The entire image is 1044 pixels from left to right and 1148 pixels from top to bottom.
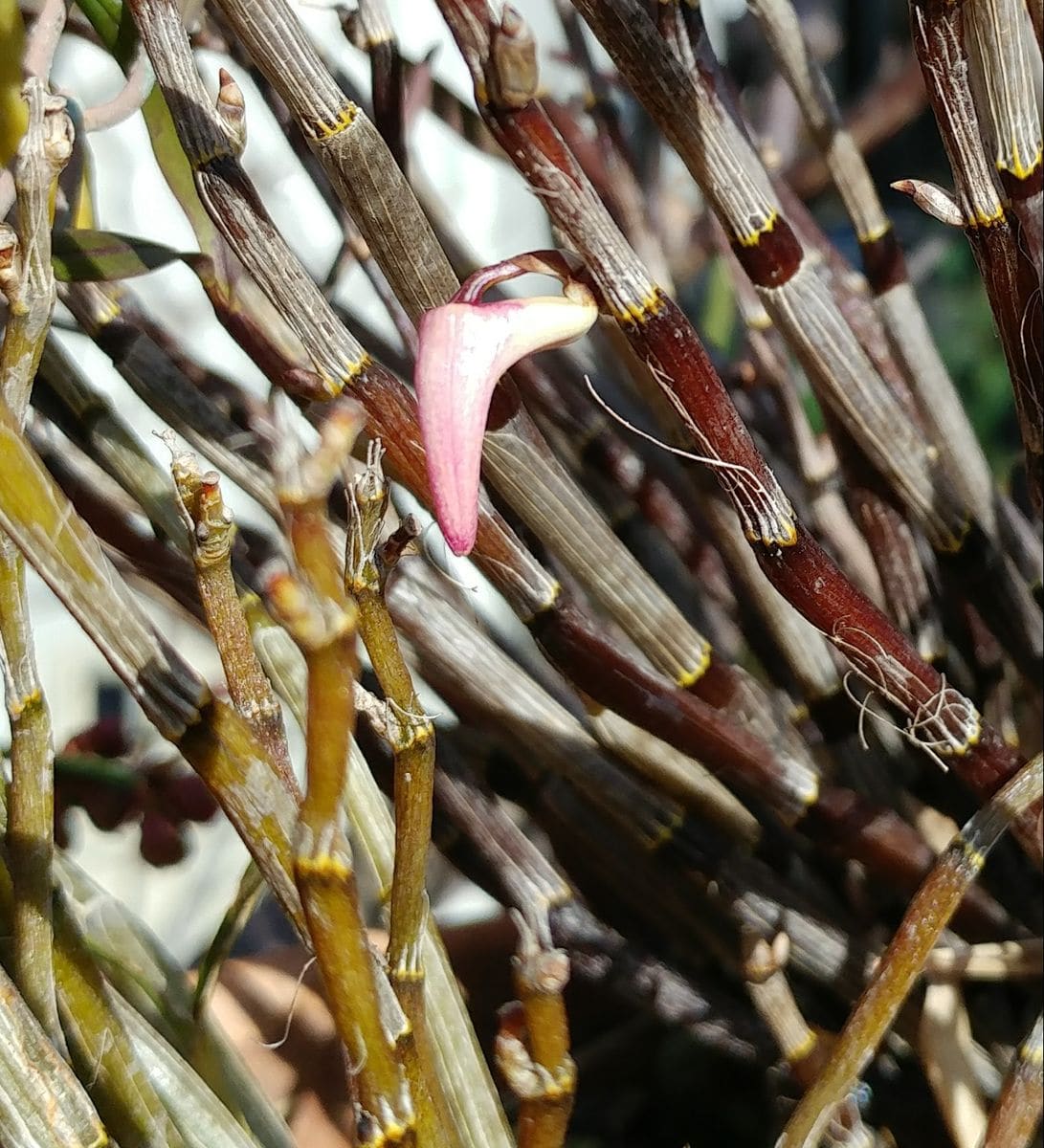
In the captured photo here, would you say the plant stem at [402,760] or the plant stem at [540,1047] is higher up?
the plant stem at [402,760]

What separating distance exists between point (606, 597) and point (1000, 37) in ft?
0.58

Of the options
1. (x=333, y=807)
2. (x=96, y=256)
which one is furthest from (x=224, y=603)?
(x=96, y=256)

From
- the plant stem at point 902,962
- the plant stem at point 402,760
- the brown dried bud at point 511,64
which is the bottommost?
the plant stem at point 902,962

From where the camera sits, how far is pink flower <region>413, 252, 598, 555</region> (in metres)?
0.21

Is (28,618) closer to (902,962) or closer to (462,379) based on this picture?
(462,379)

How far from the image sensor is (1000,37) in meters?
0.28

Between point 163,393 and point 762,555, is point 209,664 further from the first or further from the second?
point 762,555

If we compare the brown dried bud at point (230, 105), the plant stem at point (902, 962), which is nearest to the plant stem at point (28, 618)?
the brown dried bud at point (230, 105)

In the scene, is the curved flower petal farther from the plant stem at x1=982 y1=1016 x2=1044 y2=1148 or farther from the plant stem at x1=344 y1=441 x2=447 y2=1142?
the plant stem at x1=982 y1=1016 x2=1044 y2=1148

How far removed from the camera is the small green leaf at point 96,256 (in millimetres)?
323

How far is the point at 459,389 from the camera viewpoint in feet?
0.70

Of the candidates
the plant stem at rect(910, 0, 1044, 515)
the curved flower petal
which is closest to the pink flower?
the curved flower petal

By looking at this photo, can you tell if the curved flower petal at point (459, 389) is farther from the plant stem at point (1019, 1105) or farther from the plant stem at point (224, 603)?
the plant stem at point (1019, 1105)

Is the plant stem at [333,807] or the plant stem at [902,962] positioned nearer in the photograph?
the plant stem at [333,807]
